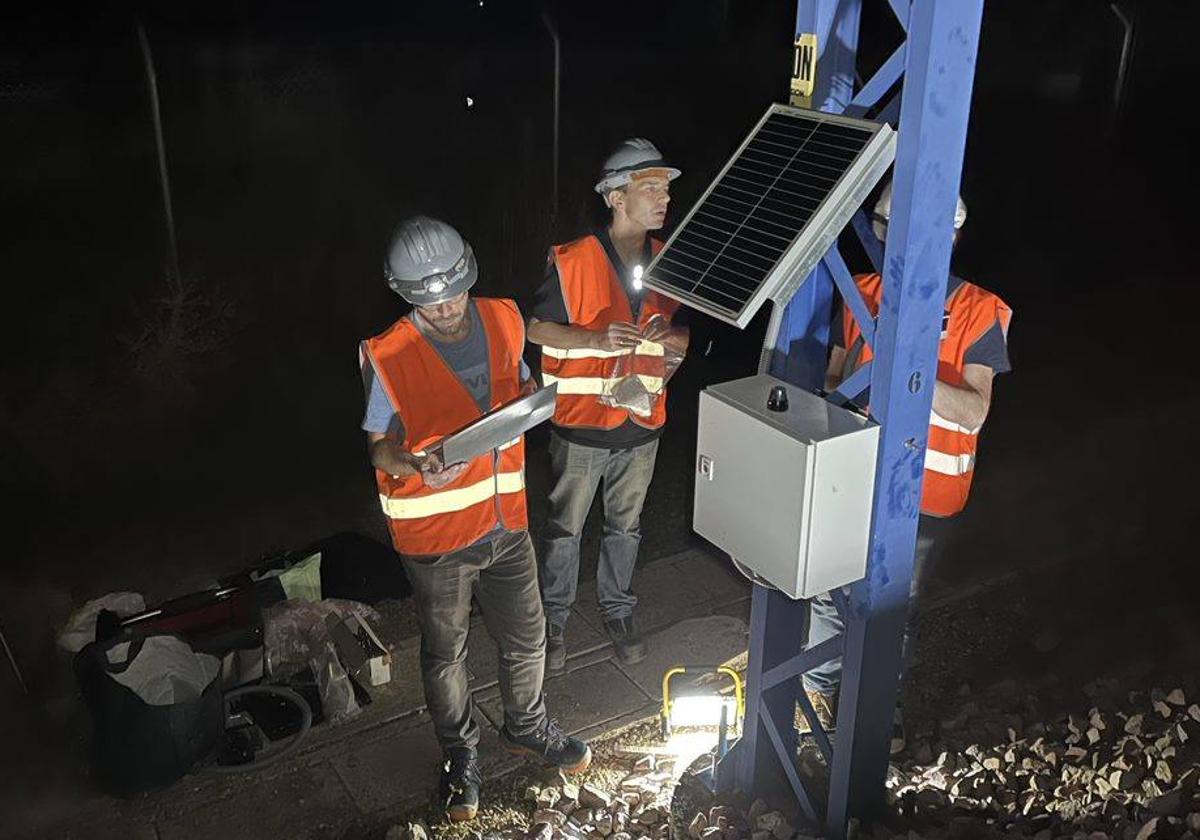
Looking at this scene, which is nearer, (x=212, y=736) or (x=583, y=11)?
A: (x=212, y=736)

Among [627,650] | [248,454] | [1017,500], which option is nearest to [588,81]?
[248,454]

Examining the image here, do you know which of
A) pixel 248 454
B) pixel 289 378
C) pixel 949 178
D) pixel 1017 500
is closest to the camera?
pixel 949 178

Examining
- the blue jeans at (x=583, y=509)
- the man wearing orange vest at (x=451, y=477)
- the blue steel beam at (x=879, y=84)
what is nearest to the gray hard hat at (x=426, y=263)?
the man wearing orange vest at (x=451, y=477)

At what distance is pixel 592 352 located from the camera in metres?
4.46

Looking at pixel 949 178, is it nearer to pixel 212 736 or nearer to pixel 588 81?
pixel 212 736

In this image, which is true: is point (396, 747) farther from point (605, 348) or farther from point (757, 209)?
point (757, 209)

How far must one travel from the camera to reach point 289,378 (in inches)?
289

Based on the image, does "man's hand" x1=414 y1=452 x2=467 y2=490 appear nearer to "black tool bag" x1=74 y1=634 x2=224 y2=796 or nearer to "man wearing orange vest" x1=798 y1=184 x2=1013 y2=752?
"man wearing orange vest" x1=798 y1=184 x2=1013 y2=752

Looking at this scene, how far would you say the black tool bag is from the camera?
4039mm

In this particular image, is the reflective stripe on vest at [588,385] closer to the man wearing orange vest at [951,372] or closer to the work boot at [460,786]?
the man wearing orange vest at [951,372]

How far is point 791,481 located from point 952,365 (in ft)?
3.51

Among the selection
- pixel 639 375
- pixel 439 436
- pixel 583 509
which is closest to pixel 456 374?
pixel 439 436

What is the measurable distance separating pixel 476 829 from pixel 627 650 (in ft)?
4.02

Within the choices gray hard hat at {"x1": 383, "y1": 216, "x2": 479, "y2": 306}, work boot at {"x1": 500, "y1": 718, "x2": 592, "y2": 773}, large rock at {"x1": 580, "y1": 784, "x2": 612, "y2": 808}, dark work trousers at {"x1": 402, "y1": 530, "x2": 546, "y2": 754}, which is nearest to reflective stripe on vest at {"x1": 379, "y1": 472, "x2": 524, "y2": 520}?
dark work trousers at {"x1": 402, "y1": 530, "x2": 546, "y2": 754}
